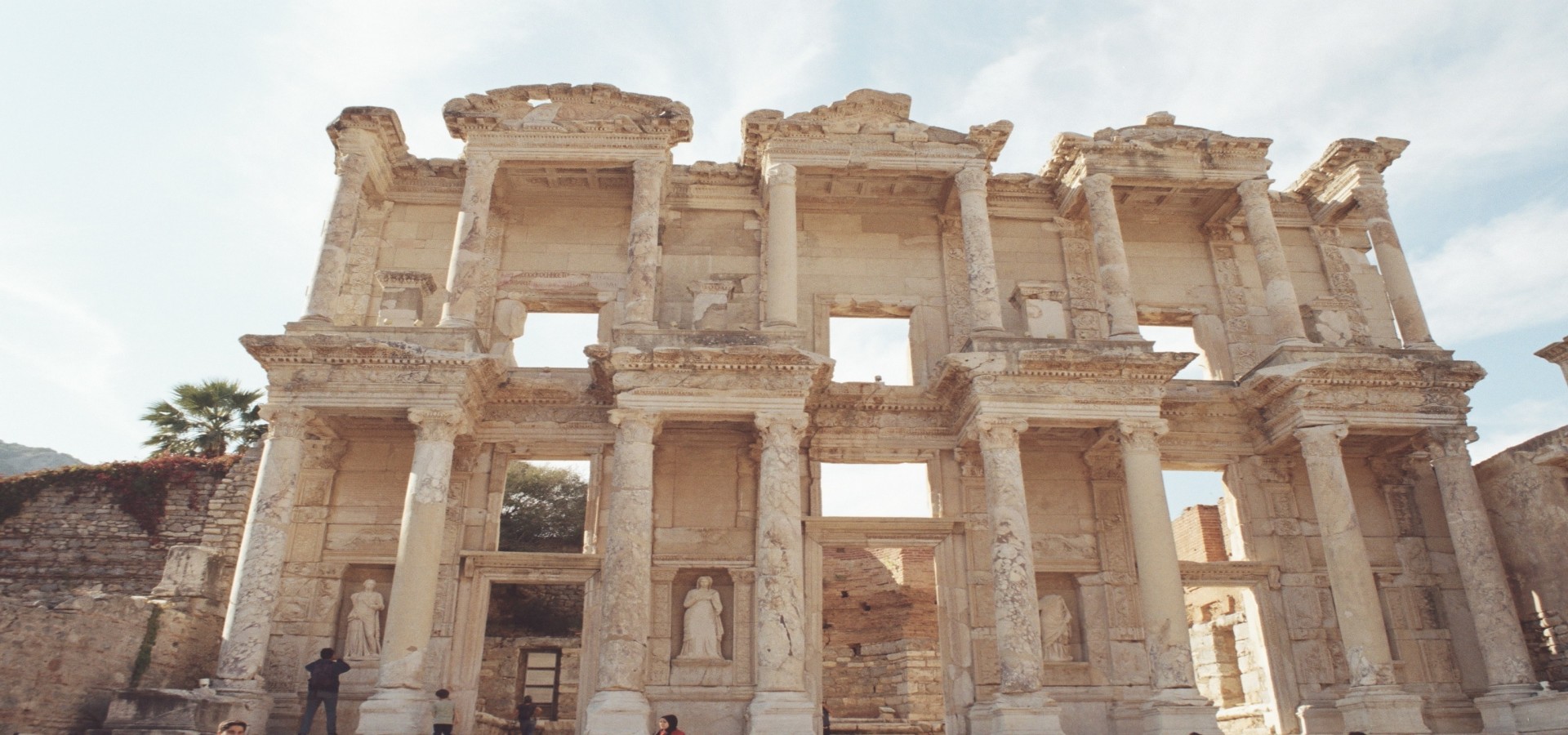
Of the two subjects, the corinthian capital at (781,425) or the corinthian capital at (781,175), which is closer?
the corinthian capital at (781,425)

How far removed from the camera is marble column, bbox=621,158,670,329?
14266mm

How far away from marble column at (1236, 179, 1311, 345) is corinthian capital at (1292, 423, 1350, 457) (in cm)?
132

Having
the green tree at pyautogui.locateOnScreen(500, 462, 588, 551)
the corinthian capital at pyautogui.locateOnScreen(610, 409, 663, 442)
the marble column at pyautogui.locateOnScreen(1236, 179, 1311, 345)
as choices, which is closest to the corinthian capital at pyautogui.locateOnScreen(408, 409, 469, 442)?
the corinthian capital at pyautogui.locateOnScreen(610, 409, 663, 442)

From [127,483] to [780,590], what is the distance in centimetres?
1254

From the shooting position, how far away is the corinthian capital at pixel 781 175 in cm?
1555

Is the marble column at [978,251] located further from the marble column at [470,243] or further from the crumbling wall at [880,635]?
the crumbling wall at [880,635]

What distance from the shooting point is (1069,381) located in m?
13.9

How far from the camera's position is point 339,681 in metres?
13.3

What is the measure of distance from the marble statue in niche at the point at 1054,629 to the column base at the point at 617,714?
558 centimetres

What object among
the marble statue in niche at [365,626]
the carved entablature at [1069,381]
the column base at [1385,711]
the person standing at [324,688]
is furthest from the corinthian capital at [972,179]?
the person standing at [324,688]

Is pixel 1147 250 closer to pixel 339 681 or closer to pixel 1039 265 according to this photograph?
pixel 1039 265

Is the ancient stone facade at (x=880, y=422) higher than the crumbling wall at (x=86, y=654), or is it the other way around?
the ancient stone facade at (x=880, y=422)

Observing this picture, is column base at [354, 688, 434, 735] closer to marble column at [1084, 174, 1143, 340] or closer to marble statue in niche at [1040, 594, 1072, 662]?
marble statue in niche at [1040, 594, 1072, 662]

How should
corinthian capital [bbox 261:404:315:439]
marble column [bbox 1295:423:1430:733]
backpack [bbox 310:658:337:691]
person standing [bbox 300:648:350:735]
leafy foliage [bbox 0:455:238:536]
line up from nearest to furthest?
person standing [bbox 300:648:350:735]
backpack [bbox 310:658:337:691]
marble column [bbox 1295:423:1430:733]
corinthian capital [bbox 261:404:315:439]
leafy foliage [bbox 0:455:238:536]
